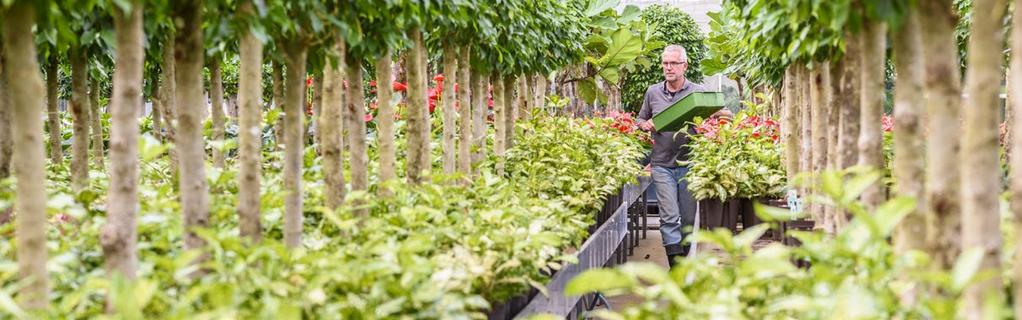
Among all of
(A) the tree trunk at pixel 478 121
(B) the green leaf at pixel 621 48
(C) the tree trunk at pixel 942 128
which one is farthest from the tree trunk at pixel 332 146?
(B) the green leaf at pixel 621 48

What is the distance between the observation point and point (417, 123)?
3.99 metres

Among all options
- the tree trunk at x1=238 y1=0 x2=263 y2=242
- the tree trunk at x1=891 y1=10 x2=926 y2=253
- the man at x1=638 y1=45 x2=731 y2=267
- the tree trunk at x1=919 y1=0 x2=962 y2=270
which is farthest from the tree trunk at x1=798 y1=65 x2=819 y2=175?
the tree trunk at x1=238 y1=0 x2=263 y2=242

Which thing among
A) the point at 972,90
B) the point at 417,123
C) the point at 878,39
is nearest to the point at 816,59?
the point at 878,39

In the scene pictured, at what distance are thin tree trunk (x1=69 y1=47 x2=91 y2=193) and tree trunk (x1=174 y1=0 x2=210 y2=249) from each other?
151 cm

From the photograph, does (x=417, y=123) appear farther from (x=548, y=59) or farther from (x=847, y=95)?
(x=548, y=59)

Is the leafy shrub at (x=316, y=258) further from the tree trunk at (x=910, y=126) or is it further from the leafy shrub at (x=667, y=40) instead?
the leafy shrub at (x=667, y=40)

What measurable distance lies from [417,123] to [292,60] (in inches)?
51.9

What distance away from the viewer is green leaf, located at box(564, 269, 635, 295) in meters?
1.88

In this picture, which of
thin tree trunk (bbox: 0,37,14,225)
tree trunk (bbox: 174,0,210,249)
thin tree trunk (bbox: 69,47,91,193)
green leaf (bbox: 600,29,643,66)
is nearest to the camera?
tree trunk (bbox: 174,0,210,249)

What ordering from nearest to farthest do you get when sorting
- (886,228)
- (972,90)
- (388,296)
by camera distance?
(972,90) → (886,228) → (388,296)

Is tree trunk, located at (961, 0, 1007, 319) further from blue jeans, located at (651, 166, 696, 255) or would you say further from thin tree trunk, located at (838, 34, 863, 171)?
blue jeans, located at (651, 166, 696, 255)

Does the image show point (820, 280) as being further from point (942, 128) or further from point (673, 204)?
point (673, 204)

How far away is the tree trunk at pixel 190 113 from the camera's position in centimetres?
231

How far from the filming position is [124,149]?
6.89 feet
